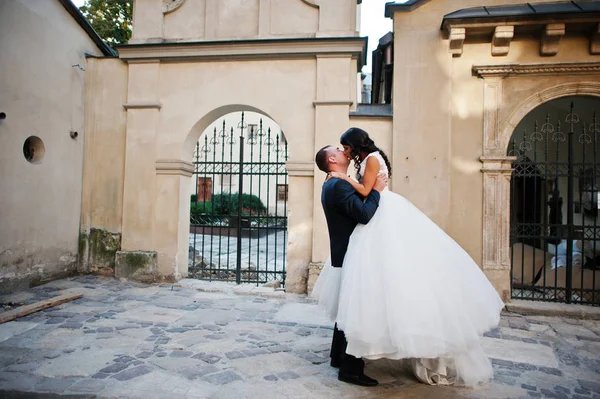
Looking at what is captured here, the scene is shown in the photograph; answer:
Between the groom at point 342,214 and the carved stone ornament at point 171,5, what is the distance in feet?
18.6

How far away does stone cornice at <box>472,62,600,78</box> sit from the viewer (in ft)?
20.4

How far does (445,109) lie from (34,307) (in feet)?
21.7

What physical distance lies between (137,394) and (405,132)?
5289mm

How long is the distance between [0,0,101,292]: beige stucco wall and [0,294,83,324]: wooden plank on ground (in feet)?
3.73

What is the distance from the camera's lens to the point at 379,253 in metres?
3.16

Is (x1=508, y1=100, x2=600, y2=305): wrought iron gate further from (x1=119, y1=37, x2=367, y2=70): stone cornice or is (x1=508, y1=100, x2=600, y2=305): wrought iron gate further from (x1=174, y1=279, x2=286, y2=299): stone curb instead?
(x1=174, y1=279, x2=286, y2=299): stone curb

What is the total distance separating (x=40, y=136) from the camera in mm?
6910

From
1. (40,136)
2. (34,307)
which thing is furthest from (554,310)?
(40,136)

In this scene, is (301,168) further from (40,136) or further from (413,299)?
(40,136)

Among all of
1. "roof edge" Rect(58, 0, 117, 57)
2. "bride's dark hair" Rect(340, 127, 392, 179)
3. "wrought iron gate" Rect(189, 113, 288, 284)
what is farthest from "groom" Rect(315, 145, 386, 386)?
"roof edge" Rect(58, 0, 117, 57)

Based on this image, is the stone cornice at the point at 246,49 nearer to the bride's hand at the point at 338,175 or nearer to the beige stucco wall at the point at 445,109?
the beige stucco wall at the point at 445,109

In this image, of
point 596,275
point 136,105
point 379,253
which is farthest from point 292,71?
point 596,275

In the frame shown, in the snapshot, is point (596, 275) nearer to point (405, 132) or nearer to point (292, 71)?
point (405, 132)

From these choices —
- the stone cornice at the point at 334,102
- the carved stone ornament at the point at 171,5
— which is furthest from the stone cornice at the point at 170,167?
the carved stone ornament at the point at 171,5
